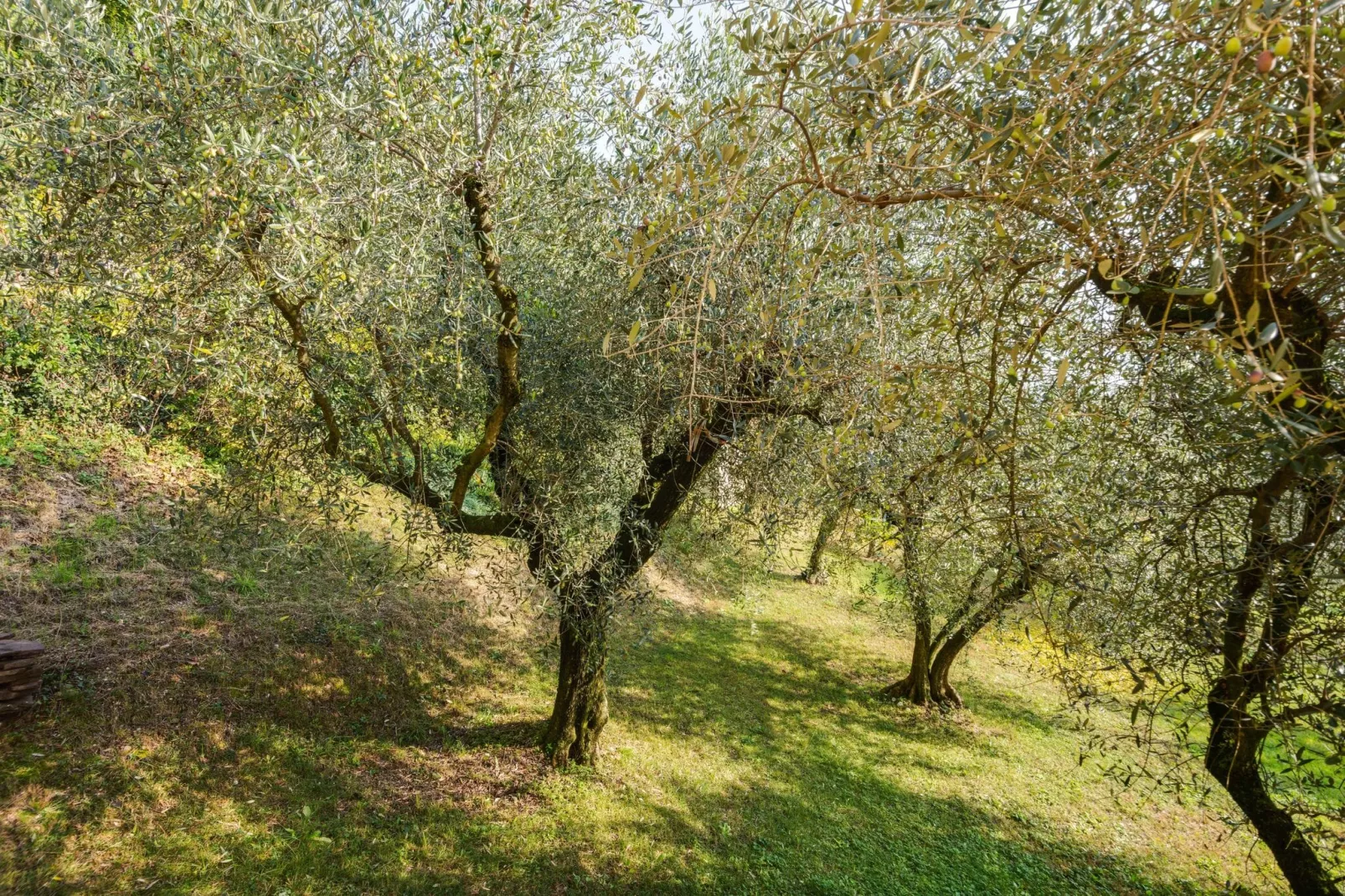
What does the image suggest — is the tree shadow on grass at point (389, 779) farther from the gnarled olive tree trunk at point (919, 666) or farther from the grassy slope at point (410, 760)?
the gnarled olive tree trunk at point (919, 666)

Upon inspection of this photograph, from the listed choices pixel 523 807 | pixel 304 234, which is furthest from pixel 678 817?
pixel 304 234

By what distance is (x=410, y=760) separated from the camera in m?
7.71

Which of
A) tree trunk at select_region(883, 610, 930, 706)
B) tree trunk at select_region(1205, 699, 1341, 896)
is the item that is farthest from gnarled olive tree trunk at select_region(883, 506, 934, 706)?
tree trunk at select_region(1205, 699, 1341, 896)

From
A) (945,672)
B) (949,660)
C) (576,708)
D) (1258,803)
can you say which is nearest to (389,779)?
(576,708)

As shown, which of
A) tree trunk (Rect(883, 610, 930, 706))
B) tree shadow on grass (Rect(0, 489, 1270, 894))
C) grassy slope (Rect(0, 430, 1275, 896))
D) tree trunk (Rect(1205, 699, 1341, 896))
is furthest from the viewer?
tree trunk (Rect(883, 610, 930, 706))

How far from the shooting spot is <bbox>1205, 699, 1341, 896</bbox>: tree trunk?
3.88 m

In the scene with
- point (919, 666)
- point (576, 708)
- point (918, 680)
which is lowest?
point (576, 708)

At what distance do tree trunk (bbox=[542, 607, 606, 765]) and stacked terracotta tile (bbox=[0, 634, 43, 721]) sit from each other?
526 centimetres

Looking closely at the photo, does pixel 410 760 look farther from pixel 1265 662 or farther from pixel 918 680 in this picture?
pixel 918 680

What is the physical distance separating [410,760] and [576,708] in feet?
6.80

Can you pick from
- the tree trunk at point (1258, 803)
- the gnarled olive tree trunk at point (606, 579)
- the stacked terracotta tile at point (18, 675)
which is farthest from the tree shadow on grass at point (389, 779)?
the tree trunk at point (1258, 803)

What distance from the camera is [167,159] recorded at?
332 cm

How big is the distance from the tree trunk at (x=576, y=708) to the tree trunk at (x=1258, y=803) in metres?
5.70

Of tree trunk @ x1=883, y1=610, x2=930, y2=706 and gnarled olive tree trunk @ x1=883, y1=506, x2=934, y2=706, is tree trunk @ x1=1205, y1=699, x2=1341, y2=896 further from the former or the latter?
tree trunk @ x1=883, y1=610, x2=930, y2=706
